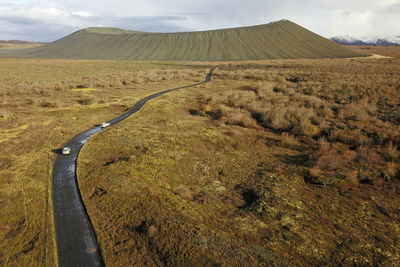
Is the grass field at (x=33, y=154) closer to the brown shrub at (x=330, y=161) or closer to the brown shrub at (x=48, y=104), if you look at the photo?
the brown shrub at (x=48, y=104)

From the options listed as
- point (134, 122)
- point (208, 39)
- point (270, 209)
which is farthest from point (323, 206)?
point (208, 39)

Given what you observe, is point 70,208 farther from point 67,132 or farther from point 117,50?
point 117,50

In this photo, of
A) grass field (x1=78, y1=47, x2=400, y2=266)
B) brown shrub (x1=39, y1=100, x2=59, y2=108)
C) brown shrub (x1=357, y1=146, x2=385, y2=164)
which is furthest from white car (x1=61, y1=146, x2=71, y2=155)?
brown shrub (x1=357, y1=146, x2=385, y2=164)

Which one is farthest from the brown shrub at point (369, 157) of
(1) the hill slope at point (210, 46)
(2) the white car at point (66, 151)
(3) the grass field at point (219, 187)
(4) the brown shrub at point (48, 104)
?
(1) the hill slope at point (210, 46)

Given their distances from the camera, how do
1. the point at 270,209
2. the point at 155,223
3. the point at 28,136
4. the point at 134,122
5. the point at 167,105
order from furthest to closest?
the point at 167,105 → the point at 134,122 → the point at 28,136 → the point at 270,209 → the point at 155,223

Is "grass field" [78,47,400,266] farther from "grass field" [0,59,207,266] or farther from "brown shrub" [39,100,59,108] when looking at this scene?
"brown shrub" [39,100,59,108]

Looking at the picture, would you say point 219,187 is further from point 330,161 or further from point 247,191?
point 330,161
